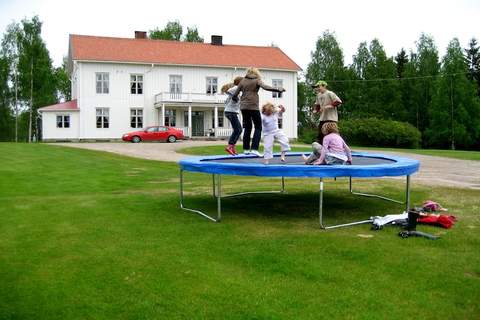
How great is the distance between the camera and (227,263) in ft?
17.3

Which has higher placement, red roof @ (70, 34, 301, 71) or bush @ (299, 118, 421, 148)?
red roof @ (70, 34, 301, 71)

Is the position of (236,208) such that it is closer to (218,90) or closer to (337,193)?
(337,193)

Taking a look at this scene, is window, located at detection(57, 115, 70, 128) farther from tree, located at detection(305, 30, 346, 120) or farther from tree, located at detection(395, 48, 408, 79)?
tree, located at detection(395, 48, 408, 79)

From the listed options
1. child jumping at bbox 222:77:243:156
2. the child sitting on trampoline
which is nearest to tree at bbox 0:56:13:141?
child jumping at bbox 222:77:243:156

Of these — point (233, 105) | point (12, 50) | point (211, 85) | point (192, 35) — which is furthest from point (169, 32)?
point (233, 105)

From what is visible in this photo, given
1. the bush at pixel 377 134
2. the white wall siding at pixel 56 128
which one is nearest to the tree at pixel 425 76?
the bush at pixel 377 134

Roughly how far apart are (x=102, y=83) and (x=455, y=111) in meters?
33.6

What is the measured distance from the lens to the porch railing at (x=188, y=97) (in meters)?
38.2

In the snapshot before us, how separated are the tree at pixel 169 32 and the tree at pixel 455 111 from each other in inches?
1196

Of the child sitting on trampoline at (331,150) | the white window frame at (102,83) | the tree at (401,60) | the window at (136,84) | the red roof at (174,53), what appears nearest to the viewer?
the child sitting on trampoline at (331,150)

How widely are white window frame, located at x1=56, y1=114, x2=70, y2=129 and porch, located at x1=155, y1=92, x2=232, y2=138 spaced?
20.7ft

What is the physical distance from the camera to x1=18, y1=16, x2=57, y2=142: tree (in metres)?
48.6

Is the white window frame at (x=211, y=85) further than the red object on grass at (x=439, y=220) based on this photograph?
Yes

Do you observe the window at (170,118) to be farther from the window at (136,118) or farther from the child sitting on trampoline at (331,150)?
the child sitting on trampoline at (331,150)
